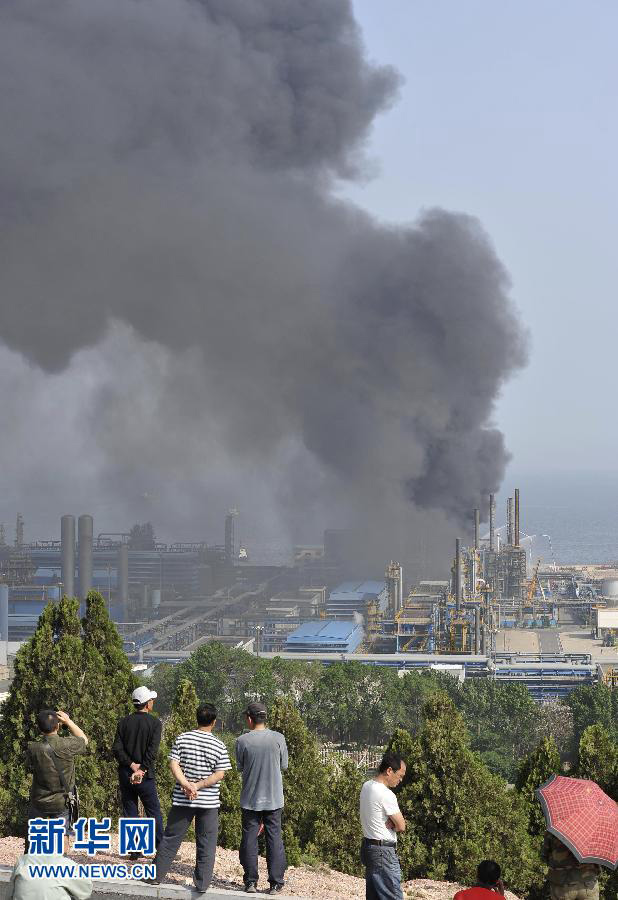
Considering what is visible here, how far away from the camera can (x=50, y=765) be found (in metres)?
5.64

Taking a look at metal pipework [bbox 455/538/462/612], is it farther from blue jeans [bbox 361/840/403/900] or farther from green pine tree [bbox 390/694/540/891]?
blue jeans [bbox 361/840/403/900]

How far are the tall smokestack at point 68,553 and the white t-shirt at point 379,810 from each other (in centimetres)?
4292

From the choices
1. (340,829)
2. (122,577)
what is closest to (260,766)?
(340,829)

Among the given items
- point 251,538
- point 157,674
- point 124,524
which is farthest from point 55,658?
point 251,538

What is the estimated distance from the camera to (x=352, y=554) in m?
65.2

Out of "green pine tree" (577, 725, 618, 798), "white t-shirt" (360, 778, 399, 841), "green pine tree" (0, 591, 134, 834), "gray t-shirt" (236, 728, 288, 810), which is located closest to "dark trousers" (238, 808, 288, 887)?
"gray t-shirt" (236, 728, 288, 810)

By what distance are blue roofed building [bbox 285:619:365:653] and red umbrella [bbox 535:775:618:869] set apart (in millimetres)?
34713

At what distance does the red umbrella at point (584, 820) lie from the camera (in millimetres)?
5090

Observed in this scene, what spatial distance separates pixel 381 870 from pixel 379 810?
0.31 m

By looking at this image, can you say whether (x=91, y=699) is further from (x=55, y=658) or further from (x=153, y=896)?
(x=153, y=896)

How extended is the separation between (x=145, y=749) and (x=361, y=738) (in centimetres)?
2113

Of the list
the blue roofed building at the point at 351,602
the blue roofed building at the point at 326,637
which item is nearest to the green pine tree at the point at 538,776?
the blue roofed building at the point at 326,637

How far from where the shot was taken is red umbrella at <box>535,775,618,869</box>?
16.7ft

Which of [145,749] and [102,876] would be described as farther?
[145,749]
